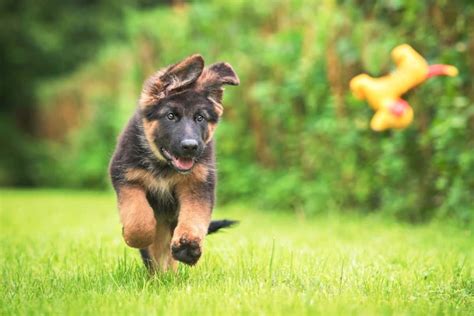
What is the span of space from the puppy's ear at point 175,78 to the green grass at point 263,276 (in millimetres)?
1107

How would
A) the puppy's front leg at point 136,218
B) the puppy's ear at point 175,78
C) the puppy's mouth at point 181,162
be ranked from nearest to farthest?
the puppy's front leg at point 136,218 < the puppy's mouth at point 181,162 < the puppy's ear at point 175,78

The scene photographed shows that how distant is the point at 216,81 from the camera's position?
4941 mm

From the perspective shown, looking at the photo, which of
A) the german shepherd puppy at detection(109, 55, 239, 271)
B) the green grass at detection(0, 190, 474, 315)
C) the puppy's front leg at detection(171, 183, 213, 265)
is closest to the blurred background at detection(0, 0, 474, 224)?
the green grass at detection(0, 190, 474, 315)

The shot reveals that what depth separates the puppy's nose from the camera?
15.1 feet

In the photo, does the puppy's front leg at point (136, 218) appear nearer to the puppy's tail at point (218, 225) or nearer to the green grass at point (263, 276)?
the green grass at point (263, 276)

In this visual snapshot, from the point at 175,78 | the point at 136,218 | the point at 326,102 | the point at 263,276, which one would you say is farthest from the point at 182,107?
the point at 326,102

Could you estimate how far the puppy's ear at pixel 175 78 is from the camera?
189 inches

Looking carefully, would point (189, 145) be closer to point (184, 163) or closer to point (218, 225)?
point (184, 163)

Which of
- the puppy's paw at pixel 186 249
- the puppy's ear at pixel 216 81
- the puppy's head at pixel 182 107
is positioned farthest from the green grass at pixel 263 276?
→ the puppy's ear at pixel 216 81

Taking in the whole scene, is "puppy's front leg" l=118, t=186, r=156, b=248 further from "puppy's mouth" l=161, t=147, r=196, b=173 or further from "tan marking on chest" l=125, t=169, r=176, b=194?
"puppy's mouth" l=161, t=147, r=196, b=173

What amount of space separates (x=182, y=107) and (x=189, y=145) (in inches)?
12.3

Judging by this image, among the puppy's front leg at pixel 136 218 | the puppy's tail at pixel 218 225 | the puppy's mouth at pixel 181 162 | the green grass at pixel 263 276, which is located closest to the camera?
the green grass at pixel 263 276

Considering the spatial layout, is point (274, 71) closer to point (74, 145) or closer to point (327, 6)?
point (327, 6)

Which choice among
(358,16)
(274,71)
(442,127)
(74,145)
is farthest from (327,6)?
(74,145)
